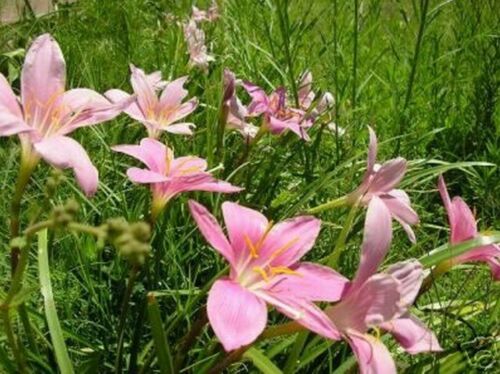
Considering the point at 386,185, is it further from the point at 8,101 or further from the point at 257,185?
the point at 257,185

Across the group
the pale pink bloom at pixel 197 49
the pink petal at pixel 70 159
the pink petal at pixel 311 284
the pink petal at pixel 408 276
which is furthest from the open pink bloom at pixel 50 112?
the pale pink bloom at pixel 197 49

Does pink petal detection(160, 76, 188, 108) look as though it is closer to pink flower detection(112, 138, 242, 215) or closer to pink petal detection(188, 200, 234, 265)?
pink flower detection(112, 138, 242, 215)

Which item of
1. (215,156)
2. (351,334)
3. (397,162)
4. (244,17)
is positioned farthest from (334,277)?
(244,17)

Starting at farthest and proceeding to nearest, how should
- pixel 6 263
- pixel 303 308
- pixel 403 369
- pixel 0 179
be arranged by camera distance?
pixel 0 179 → pixel 6 263 → pixel 403 369 → pixel 303 308

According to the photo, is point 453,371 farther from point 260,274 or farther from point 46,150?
point 46,150

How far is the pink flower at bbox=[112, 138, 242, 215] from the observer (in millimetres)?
843

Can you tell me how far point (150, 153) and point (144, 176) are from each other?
0.28ft

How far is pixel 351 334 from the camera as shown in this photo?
709mm

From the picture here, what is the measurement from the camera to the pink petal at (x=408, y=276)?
0.75 meters

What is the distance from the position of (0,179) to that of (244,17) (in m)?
1.13

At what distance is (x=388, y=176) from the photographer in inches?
37.6

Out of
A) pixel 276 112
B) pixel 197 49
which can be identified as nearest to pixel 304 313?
pixel 276 112

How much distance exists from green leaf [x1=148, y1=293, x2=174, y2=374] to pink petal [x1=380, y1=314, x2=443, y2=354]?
22 centimetres

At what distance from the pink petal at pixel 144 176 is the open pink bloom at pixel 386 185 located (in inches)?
10.6
